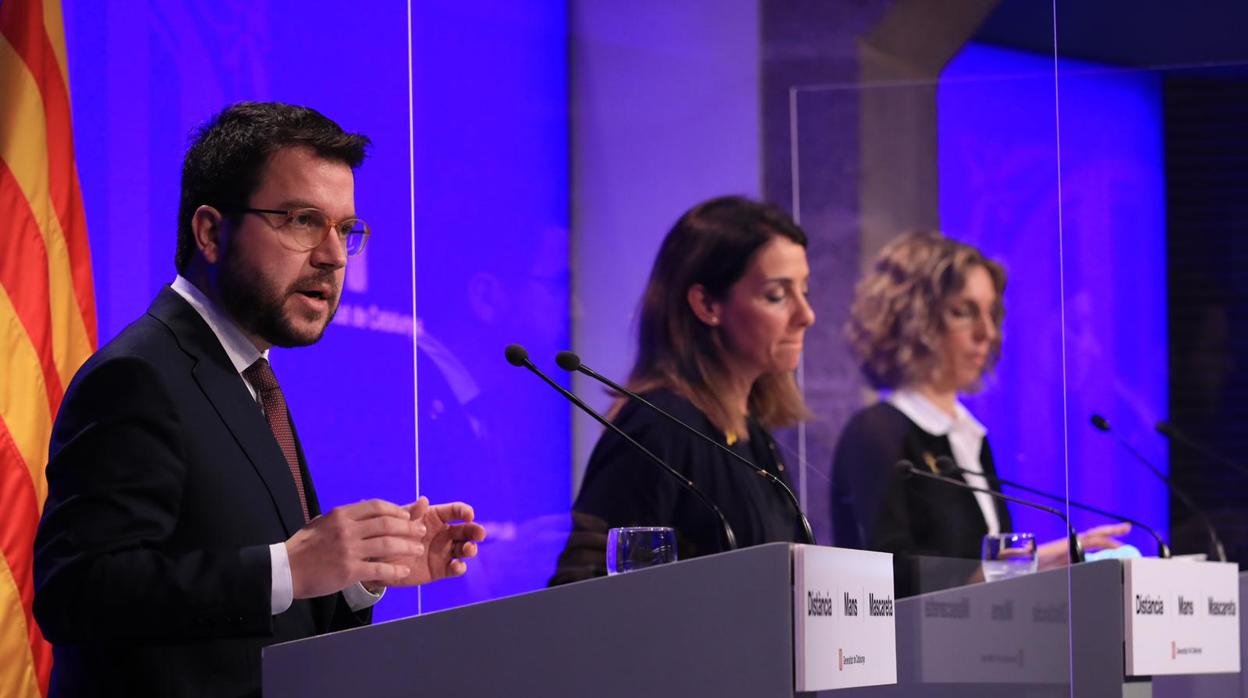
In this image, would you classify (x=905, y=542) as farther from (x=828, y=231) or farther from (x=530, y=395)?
(x=530, y=395)

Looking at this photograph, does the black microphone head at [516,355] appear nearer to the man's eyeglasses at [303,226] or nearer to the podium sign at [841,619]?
the man's eyeglasses at [303,226]

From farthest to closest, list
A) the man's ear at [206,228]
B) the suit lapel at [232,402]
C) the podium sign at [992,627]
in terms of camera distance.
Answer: the podium sign at [992,627] → the man's ear at [206,228] → the suit lapel at [232,402]

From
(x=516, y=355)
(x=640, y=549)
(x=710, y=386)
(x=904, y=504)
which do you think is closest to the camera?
(x=640, y=549)

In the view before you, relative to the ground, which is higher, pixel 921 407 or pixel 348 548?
pixel 921 407

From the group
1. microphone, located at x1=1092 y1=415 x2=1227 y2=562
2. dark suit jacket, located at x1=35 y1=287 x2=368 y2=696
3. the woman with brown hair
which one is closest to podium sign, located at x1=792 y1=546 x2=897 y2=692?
dark suit jacket, located at x1=35 y1=287 x2=368 y2=696

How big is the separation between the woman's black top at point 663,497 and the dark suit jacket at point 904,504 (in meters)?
0.78

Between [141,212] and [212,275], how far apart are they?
2.85 ft

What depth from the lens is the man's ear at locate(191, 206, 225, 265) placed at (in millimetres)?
2713

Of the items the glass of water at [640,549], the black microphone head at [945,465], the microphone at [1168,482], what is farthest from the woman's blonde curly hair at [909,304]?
the glass of water at [640,549]

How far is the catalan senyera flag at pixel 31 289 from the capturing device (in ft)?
10.0

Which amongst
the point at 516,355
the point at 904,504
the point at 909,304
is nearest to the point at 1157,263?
the point at 909,304

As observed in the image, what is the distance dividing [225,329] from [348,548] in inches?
23.7

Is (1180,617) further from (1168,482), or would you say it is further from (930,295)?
(930,295)

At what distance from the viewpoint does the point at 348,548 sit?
2199mm
